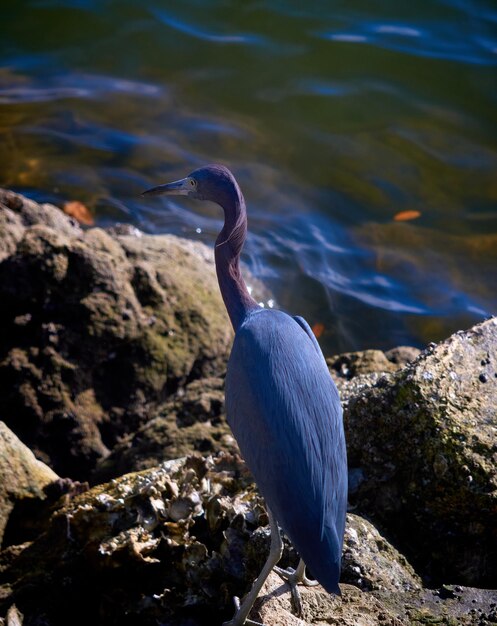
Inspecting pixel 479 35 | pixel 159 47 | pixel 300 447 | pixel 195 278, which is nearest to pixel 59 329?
pixel 195 278

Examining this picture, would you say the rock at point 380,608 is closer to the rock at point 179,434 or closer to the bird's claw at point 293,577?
the bird's claw at point 293,577

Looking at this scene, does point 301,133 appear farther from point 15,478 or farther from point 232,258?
point 15,478

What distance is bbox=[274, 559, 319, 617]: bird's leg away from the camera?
2977mm

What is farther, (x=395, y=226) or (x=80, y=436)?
(x=395, y=226)

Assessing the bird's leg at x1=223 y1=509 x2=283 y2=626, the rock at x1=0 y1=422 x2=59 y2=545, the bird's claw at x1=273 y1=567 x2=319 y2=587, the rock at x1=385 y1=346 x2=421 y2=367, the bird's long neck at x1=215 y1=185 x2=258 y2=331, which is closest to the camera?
the bird's leg at x1=223 y1=509 x2=283 y2=626

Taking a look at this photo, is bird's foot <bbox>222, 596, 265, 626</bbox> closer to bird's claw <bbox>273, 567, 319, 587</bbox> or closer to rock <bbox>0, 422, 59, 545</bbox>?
bird's claw <bbox>273, 567, 319, 587</bbox>

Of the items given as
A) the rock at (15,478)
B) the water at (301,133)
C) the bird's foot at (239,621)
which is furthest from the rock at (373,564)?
the water at (301,133)

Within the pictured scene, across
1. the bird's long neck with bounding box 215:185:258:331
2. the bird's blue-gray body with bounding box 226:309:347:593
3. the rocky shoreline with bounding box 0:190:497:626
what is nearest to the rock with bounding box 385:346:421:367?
the rocky shoreline with bounding box 0:190:497:626

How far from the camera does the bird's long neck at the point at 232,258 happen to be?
12.6 ft

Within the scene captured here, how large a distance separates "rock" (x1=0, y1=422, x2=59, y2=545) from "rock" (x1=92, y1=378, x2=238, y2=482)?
0.62 meters

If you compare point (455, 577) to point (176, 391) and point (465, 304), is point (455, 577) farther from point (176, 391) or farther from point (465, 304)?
point (465, 304)

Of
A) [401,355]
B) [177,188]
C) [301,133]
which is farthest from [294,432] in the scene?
[301,133]

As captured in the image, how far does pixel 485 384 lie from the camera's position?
11.1 feet

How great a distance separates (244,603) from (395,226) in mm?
5849
